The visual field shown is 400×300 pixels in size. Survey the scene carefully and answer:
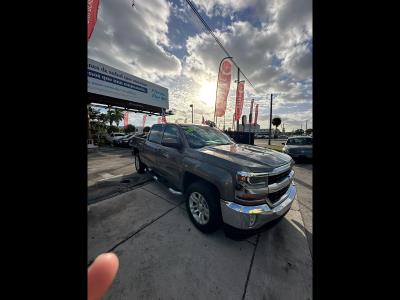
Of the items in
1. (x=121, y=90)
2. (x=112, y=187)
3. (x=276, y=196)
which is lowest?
(x=112, y=187)

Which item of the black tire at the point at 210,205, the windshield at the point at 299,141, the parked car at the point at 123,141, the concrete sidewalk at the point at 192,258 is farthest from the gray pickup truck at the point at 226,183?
the parked car at the point at 123,141

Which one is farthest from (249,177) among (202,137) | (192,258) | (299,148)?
(299,148)

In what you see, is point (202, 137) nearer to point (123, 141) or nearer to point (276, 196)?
point (276, 196)

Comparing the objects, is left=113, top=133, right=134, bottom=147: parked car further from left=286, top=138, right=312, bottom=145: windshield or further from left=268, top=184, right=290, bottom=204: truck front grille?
left=268, top=184, right=290, bottom=204: truck front grille

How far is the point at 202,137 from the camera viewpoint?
3586mm

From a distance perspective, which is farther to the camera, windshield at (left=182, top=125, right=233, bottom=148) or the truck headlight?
windshield at (left=182, top=125, right=233, bottom=148)

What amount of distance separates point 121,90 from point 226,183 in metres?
15.9

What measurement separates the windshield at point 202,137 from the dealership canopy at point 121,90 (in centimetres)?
1097

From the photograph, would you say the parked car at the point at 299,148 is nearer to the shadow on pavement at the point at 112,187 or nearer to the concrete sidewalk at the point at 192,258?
the concrete sidewalk at the point at 192,258

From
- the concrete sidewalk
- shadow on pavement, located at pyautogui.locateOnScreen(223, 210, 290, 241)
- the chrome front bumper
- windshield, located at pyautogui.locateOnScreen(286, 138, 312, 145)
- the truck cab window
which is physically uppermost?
the truck cab window

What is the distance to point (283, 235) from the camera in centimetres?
278

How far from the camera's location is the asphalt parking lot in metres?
1.82

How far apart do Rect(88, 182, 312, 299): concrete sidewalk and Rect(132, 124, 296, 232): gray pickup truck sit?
43cm

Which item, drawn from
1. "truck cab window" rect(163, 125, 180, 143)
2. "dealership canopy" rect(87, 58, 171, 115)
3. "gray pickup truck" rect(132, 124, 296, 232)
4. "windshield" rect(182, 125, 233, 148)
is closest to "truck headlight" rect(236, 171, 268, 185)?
"gray pickup truck" rect(132, 124, 296, 232)
